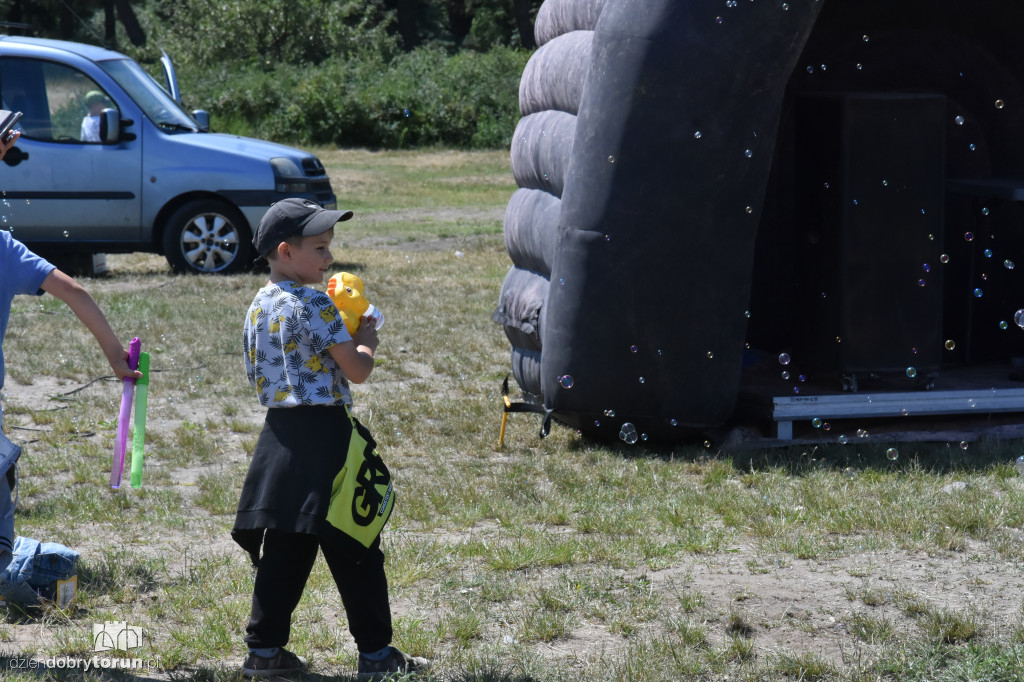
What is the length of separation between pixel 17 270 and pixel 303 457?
107cm

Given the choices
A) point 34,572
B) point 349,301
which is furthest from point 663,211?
point 34,572

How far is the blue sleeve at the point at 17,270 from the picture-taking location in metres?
3.70

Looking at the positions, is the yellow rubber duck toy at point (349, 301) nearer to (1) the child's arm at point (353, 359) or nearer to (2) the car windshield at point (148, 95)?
(1) the child's arm at point (353, 359)

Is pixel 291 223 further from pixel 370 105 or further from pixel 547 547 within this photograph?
pixel 370 105

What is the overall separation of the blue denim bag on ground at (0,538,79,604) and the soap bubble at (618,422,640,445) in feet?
8.60

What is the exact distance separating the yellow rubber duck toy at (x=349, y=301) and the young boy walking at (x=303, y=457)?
0.06 meters

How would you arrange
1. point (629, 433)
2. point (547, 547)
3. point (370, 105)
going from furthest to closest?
point (370, 105)
point (629, 433)
point (547, 547)

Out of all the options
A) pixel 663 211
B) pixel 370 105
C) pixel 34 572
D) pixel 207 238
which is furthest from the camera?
pixel 370 105

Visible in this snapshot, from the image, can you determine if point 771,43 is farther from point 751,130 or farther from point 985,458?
point 985,458

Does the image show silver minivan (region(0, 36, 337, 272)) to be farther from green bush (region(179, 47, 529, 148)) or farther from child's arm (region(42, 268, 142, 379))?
green bush (region(179, 47, 529, 148))

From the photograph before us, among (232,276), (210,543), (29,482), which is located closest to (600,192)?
(210,543)

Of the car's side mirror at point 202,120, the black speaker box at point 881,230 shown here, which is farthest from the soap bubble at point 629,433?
the car's side mirror at point 202,120

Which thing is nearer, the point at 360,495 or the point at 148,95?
the point at 360,495

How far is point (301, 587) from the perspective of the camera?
3580mm
